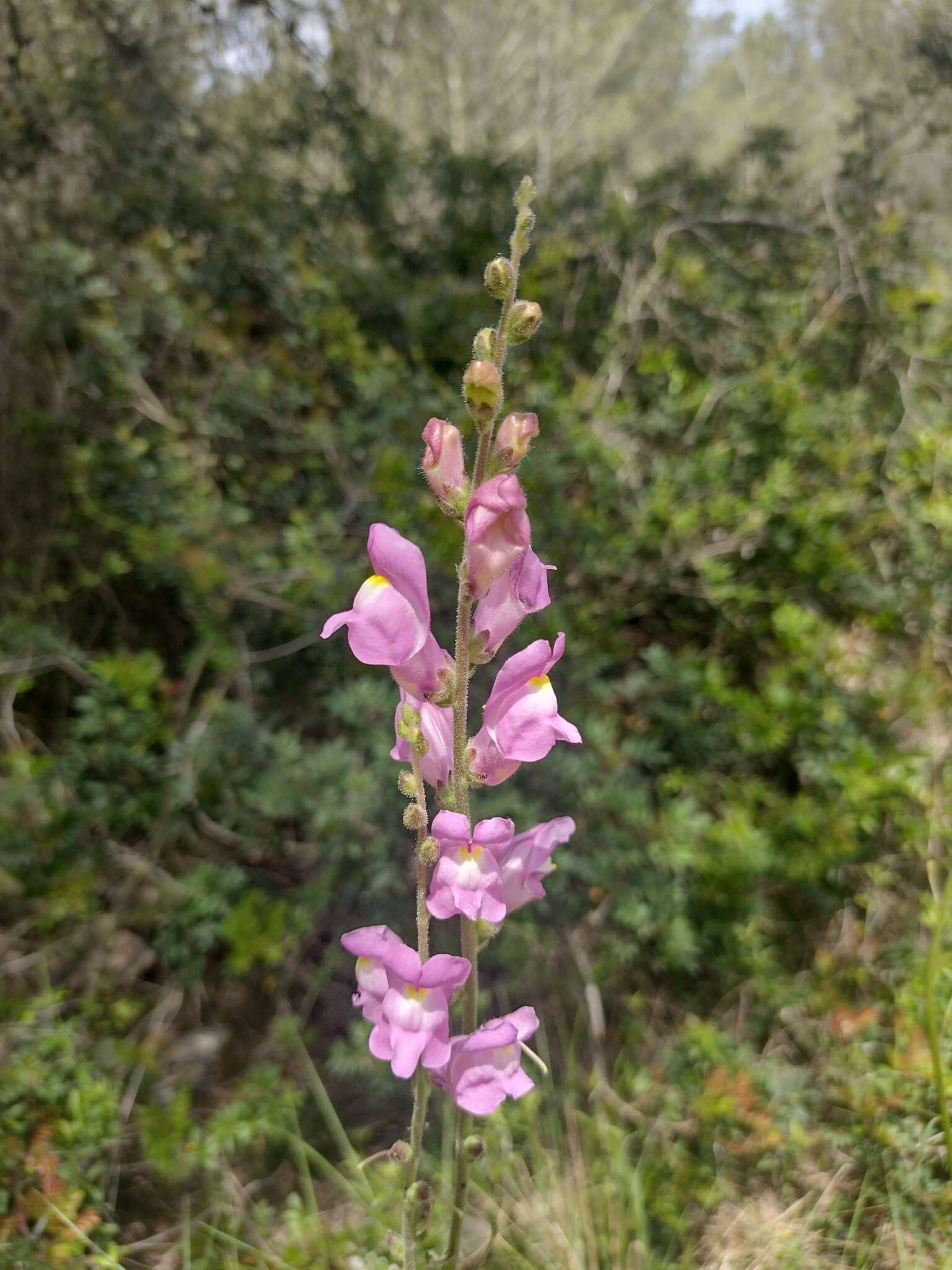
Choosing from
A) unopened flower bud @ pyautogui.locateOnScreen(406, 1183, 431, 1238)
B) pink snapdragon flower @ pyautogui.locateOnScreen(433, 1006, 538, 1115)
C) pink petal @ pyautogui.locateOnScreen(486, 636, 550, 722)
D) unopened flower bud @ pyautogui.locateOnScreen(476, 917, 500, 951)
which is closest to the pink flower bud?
pink petal @ pyautogui.locateOnScreen(486, 636, 550, 722)

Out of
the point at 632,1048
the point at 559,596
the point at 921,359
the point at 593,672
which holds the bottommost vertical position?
the point at 632,1048

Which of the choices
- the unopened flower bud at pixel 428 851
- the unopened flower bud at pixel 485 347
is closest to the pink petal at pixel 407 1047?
the unopened flower bud at pixel 428 851

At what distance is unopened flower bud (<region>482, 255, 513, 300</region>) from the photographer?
995 millimetres

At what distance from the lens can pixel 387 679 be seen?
2.59m

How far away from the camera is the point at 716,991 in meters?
2.53

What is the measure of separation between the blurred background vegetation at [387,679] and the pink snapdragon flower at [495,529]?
1.37 metres

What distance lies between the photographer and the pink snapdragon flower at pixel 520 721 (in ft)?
3.42

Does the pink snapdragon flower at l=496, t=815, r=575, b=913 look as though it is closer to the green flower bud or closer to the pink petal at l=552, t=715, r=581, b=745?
the pink petal at l=552, t=715, r=581, b=745

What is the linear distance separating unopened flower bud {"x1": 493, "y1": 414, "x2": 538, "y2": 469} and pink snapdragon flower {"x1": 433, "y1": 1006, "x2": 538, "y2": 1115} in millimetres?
752

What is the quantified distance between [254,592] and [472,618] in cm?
179

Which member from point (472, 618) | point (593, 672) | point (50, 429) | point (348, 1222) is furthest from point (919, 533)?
point (50, 429)

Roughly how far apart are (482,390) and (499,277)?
193mm

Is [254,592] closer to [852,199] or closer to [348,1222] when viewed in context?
[348,1222]

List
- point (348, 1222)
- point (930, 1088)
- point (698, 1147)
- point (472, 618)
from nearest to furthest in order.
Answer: point (472, 618) → point (930, 1088) → point (348, 1222) → point (698, 1147)
